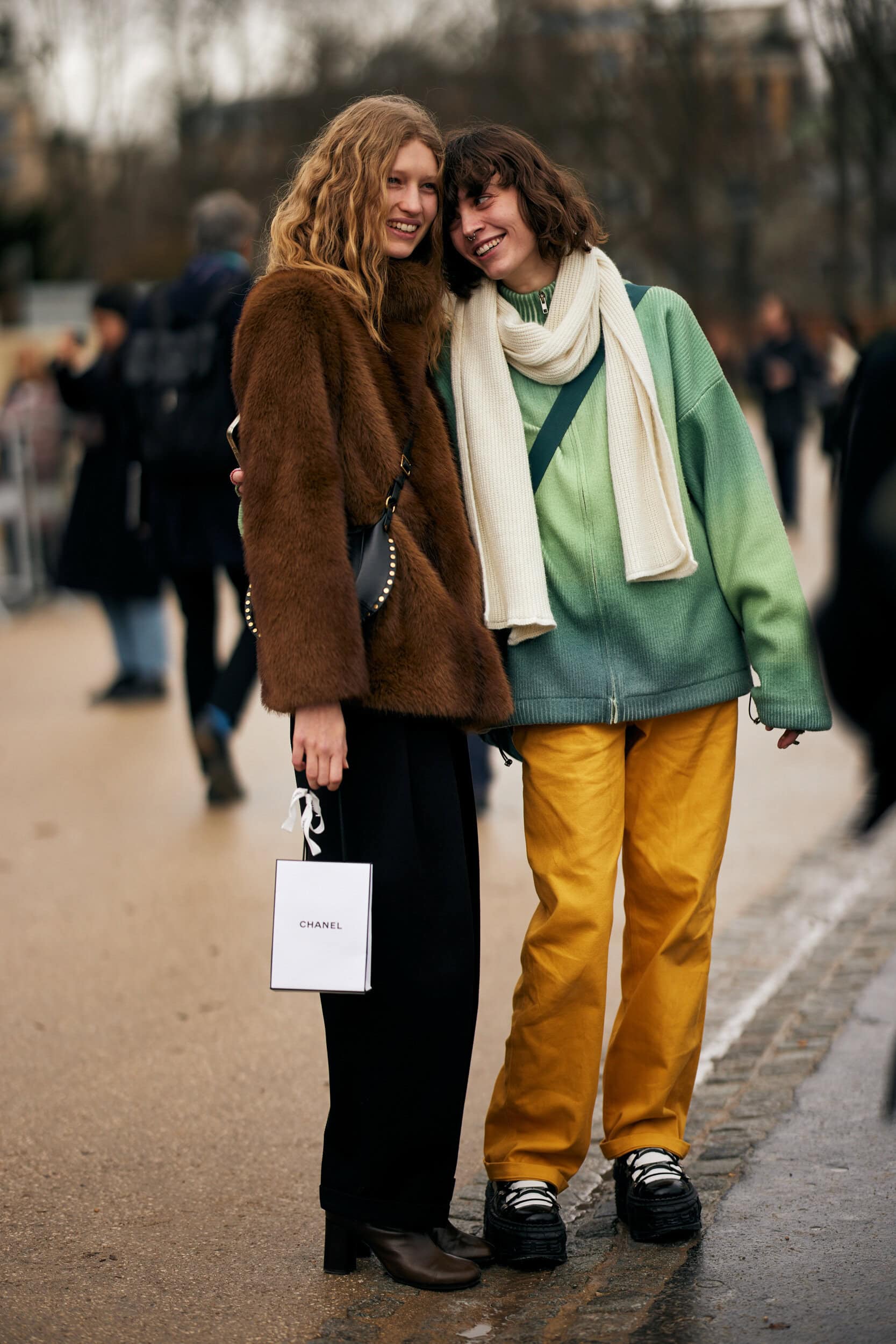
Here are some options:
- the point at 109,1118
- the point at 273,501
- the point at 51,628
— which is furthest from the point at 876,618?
the point at 51,628

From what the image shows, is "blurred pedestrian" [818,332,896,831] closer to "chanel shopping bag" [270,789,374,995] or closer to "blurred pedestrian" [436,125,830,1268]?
"blurred pedestrian" [436,125,830,1268]

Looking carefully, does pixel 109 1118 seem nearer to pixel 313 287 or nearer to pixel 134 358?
pixel 313 287

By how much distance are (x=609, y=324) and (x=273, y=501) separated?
741 mm

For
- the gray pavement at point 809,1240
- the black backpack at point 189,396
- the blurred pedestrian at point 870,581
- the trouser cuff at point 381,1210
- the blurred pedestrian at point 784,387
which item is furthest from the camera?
the blurred pedestrian at point 784,387

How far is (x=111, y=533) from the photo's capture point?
9.24 m

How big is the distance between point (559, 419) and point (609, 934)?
3.16 ft

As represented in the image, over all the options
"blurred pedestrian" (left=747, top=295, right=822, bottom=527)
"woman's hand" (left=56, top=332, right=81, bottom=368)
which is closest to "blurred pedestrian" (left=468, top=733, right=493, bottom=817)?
"woman's hand" (left=56, top=332, right=81, bottom=368)

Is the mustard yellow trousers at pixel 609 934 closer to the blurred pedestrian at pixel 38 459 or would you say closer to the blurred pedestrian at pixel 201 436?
the blurred pedestrian at pixel 201 436

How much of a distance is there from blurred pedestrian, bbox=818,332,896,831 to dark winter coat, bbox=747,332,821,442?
14.1 meters

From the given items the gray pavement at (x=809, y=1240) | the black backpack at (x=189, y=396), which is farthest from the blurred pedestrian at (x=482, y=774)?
the gray pavement at (x=809, y=1240)

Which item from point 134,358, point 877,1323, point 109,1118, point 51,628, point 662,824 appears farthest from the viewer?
point 51,628

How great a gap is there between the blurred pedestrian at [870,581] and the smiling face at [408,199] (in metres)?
0.95

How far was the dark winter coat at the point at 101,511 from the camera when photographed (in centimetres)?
909

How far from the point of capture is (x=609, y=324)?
3283 mm
